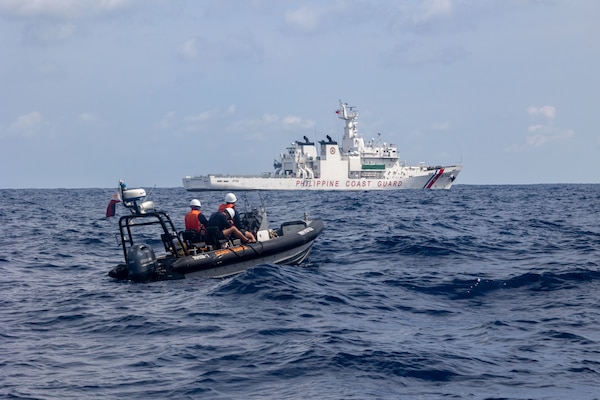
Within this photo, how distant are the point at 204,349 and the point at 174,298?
3.28 m

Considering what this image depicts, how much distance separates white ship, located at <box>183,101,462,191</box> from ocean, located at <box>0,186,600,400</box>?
59760mm

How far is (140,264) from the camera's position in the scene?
40.0ft

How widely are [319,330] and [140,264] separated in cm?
477

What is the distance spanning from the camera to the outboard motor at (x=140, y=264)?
1221 cm

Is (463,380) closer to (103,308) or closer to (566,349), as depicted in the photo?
(566,349)

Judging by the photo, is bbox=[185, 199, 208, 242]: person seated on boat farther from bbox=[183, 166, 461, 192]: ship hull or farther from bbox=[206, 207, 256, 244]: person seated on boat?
bbox=[183, 166, 461, 192]: ship hull

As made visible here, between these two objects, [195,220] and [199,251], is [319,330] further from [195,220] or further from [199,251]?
[195,220]

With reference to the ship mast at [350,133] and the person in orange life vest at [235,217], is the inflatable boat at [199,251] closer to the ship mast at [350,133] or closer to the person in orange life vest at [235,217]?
the person in orange life vest at [235,217]

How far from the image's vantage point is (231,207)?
1411 centimetres

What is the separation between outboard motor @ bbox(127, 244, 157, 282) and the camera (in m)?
12.2

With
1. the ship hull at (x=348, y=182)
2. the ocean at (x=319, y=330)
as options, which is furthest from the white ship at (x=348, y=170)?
the ocean at (x=319, y=330)

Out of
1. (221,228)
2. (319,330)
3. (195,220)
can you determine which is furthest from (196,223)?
(319,330)

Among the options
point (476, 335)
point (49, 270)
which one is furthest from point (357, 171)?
point (476, 335)

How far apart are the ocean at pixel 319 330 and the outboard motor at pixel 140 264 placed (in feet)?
0.61
